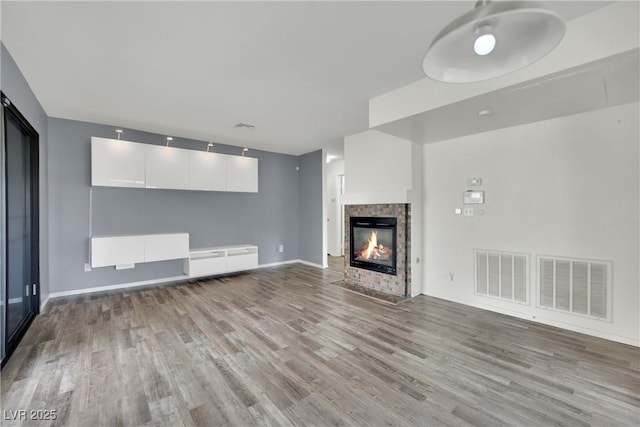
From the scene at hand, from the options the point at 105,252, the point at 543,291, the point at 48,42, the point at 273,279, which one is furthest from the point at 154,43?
the point at 543,291

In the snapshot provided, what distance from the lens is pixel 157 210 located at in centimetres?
501

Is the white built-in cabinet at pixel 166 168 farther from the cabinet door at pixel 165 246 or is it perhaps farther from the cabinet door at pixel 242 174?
the cabinet door at pixel 165 246

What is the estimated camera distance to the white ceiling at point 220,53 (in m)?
1.91

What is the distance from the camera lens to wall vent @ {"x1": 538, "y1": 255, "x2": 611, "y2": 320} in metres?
2.76

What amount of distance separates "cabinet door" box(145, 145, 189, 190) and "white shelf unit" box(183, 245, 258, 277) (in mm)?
1261

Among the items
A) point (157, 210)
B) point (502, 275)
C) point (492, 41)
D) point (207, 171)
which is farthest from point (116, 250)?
point (502, 275)

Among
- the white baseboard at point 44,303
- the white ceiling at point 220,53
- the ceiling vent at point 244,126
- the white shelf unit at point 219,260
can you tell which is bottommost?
the white baseboard at point 44,303

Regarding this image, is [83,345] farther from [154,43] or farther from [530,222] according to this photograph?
[530,222]

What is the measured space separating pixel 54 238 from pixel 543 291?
21.5ft

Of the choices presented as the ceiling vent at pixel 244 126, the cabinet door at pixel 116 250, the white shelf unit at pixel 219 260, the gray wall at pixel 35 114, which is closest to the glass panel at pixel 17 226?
the gray wall at pixel 35 114

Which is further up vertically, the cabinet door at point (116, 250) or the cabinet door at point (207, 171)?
the cabinet door at point (207, 171)

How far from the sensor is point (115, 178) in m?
4.34

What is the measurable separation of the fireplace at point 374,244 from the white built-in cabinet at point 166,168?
7.87ft

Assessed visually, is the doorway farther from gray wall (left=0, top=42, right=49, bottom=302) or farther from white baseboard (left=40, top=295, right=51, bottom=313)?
white baseboard (left=40, top=295, right=51, bottom=313)
